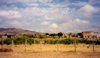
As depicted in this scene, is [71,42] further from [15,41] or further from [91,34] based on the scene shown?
[91,34]

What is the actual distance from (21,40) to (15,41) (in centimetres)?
183

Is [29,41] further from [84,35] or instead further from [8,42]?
[84,35]

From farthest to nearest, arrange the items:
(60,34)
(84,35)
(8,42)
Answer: (60,34) < (84,35) < (8,42)

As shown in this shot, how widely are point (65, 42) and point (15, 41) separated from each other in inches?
593

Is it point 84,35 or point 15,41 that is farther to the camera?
point 84,35

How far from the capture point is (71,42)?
41.2m

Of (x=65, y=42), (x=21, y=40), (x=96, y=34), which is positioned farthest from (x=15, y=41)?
(x=96, y=34)

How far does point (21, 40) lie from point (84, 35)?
5087 centimetres

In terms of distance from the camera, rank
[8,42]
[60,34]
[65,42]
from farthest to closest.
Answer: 1. [60,34]
2. [65,42]
3. [8,42]

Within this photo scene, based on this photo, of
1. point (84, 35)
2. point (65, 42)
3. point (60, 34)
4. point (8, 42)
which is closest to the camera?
point (8, 42)

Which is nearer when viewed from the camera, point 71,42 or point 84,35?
point 71,42

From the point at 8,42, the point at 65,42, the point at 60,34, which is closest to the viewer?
the point at 8,42

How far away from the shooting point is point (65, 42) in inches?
1640

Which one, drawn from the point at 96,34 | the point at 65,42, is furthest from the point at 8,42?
the point at 96,34
